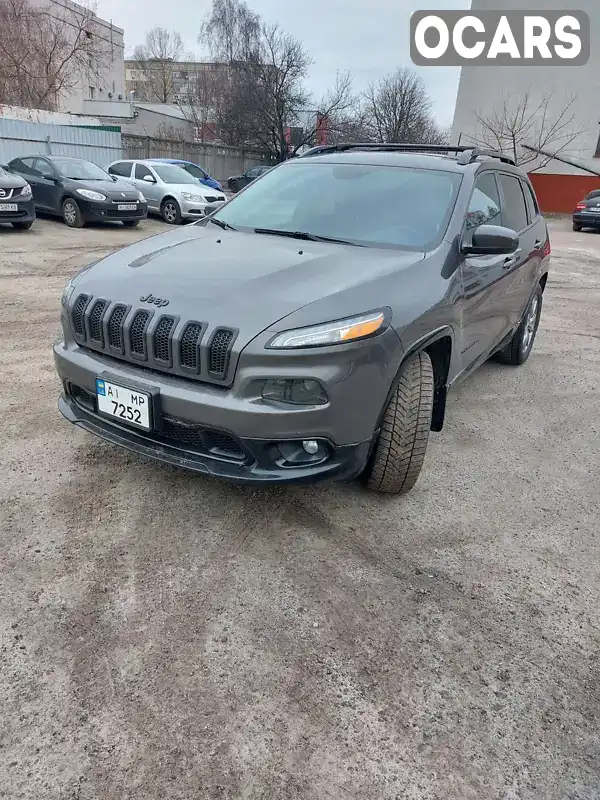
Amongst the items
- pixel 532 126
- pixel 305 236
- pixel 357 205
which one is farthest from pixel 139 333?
pixel 532 126

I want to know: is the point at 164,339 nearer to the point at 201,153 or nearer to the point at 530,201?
the point at 530,201

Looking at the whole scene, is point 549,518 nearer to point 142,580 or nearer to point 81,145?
point 142,580

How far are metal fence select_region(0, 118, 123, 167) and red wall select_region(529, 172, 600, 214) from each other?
1963 centimetres

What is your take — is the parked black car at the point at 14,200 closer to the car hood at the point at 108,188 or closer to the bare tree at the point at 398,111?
the car hood at the point at 108,188

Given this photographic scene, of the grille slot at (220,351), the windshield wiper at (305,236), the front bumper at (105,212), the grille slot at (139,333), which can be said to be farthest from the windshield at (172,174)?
the grille slot at (220,351)

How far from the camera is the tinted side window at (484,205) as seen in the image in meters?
3.38

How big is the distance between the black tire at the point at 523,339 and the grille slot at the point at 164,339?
11.4 feet

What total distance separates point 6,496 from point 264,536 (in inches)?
51.0

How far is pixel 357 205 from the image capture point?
11.3 feet

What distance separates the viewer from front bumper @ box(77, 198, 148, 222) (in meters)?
12.1

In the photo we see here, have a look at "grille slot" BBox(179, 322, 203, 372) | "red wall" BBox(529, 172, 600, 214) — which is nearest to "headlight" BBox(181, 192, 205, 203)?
"grille slot" BBox(179, 322, 203, 372)

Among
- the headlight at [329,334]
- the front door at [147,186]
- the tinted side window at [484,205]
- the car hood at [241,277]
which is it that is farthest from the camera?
the front door at [147,186]

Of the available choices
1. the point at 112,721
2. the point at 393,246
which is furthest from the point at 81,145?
the point at 112,721

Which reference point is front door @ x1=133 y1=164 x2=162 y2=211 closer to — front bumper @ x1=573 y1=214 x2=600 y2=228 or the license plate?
the license plate
